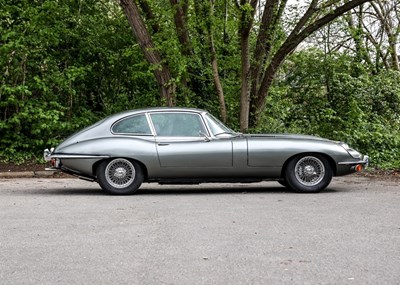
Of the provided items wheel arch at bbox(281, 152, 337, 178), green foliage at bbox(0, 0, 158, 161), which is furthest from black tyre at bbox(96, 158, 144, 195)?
green foliage at bbox(0, 0, 158, 161)

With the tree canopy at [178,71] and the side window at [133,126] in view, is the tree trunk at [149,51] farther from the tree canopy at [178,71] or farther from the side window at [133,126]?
the side window at [133,126]

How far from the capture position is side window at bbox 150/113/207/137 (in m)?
10.0

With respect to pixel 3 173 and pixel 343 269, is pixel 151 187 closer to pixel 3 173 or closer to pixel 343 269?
pixel 3 173

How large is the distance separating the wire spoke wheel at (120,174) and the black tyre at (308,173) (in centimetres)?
245

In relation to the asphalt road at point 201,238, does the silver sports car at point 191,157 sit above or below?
above

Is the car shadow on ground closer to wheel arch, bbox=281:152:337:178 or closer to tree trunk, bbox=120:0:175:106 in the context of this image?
wheel arch, bbox=281:152:337:178

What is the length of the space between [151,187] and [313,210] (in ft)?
13.5

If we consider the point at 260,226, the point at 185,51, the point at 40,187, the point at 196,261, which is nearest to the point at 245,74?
the point at 185,51

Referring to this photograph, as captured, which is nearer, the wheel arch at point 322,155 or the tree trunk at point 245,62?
the wheel arch at point 322,155

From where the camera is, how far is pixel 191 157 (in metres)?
9.79

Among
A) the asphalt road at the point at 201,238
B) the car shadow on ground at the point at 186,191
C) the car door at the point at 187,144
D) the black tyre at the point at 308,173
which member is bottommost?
the asphalt road at the point at 201,238

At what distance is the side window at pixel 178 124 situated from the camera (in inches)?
394

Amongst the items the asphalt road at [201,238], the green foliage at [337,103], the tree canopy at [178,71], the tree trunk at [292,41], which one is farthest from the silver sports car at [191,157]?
the green foliage at [337,103]

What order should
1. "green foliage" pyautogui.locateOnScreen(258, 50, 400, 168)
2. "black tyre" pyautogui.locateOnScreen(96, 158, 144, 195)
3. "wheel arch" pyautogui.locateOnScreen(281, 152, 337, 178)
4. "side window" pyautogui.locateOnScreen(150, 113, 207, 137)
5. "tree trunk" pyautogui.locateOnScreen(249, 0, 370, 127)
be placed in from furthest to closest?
"green foliage" pyautogui.locateOnScreen(258, 50, 400, 168) < "tree trunk" pyautogui.locateOnScreen(249, 0, 370, 127) < "side window" pyautogui.locateOnScreen(150, 113, 207, 137) < "wheel arch" pyautogui.locateOnScreen(281, 152, 337, 178) < "black tyre" pyautogui.locateOnScreen(96, 158, 144, 195)
